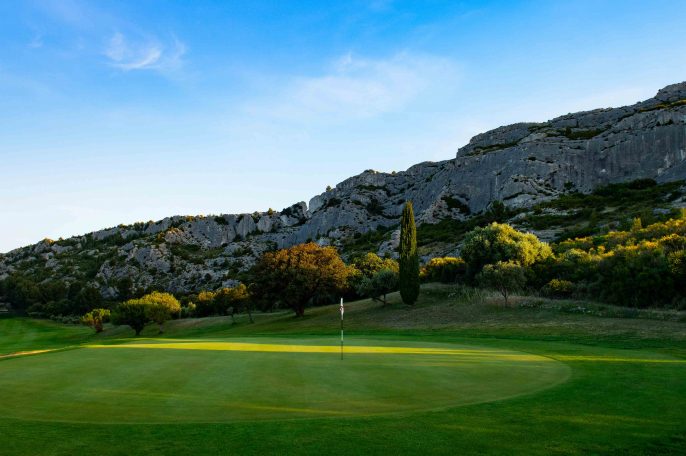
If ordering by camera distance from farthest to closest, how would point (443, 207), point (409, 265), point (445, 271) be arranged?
1. point (443, 207)
2. point (445, 271)
3. point (409, 265)

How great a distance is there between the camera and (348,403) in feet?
32.1

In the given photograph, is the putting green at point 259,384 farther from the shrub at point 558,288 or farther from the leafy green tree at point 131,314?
the leafy green tree at point 131,314

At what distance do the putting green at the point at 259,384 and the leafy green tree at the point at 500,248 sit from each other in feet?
83.2

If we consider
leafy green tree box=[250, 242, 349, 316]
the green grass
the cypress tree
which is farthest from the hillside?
the green grass

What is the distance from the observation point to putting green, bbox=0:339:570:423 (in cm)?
942

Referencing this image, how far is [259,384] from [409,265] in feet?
116

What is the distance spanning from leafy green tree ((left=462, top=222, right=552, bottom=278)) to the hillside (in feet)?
69.2

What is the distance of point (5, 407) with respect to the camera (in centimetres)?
1021

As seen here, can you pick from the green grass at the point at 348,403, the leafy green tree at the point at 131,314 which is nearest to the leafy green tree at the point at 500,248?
the green grass at the point at 348,403

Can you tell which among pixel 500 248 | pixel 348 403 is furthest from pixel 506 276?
pixel 348 403

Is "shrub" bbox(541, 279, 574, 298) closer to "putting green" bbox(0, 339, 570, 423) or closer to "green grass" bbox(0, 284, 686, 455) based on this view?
"green grass" bbox(0, 284, 686, 455)

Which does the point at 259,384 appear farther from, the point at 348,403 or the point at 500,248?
the point at 500,248

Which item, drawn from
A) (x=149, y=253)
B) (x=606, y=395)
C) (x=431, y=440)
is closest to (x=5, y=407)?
(x=431, y=440)

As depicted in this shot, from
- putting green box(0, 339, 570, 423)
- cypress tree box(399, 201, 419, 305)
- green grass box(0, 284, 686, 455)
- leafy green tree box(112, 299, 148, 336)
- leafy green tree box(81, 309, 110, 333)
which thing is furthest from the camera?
leafy green tree box(81, 309, 110, 333)
